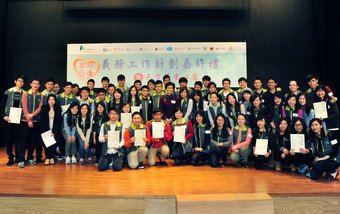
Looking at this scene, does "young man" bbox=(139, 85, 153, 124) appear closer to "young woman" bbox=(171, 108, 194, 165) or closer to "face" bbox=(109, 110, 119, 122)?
"young woman" bbox=(171, 108, 194, 165)

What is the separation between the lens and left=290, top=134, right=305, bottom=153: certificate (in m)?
3.88

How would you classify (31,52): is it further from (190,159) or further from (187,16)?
(190,159)

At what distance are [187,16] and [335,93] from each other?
3.66m

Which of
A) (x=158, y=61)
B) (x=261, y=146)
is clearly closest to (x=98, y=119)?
(x=158, y=61)

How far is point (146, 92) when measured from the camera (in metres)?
5.07

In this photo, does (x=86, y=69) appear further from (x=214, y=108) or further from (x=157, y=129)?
(x=214, y=108)

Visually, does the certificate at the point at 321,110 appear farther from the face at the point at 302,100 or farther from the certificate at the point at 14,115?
the certificate at the point at 14,115

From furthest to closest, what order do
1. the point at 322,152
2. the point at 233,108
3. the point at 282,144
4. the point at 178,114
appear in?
the point at 233,108
the point at 178,114
the point at 282,144
the point at 322,152

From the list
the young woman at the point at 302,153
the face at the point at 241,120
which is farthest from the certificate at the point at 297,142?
the face at the point at 241,120

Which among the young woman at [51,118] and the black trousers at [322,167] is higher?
the young woman at [51,118]

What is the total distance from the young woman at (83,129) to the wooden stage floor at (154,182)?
355 millimetres

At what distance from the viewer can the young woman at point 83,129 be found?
4582mm

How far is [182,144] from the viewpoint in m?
4.65

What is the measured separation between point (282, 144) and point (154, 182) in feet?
6.45
